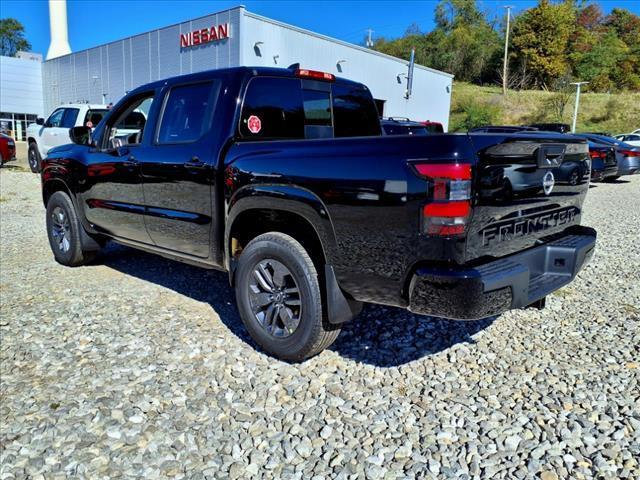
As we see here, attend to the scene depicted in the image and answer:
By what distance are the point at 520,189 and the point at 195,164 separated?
2.29 metres

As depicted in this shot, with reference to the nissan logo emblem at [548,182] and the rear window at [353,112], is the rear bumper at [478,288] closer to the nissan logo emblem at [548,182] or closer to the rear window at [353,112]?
the nissan logo emblem at [548,182]

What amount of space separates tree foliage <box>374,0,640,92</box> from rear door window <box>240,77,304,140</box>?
183 feet

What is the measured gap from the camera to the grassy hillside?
1639 inches

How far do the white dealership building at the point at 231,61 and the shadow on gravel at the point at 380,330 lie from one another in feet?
60.7

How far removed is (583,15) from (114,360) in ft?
285

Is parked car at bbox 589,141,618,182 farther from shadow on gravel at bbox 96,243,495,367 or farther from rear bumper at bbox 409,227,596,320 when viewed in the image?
rear bumper at bbox 409,227,596,320

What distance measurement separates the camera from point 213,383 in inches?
128

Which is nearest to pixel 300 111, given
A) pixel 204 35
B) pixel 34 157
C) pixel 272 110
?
pixel 272 110

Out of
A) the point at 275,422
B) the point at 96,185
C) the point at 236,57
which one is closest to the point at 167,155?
the point at 96,185

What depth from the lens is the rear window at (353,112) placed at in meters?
4.50

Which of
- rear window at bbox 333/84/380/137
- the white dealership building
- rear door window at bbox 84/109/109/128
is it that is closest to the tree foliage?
the white dealership building

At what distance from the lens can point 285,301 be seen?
11.4 ft

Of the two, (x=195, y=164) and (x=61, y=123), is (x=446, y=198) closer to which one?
(x=195, y=164)

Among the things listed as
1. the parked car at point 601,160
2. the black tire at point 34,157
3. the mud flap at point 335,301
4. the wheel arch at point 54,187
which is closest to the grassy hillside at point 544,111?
the parked car at point 601,160
